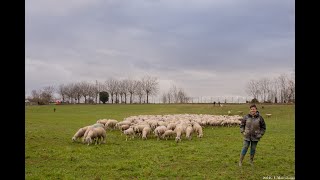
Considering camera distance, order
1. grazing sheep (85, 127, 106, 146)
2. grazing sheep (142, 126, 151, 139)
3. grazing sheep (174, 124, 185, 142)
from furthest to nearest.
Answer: grazing sheep (142, 126, 151, 139) → grazing sheep (174, 124, 185, 142) → grazing sheep (85, 127, 106, 146)

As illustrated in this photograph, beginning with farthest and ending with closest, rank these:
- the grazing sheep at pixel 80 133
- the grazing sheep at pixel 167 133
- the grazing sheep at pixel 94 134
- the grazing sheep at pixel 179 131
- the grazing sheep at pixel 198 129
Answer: the grazing sheep at pixel 198 129, the grazing sheep at pixel 167 133, the grazing sheep at pixel 179 131, the grazing sheep at pixel 80 133, the grazing sheep at pixel 94 134

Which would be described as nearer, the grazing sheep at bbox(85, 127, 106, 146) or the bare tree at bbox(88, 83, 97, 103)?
the grazing sheep at bbox(85, 127, 106, 146)

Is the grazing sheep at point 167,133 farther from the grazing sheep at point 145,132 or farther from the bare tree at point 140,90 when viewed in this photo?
the bare tree at point 140,90

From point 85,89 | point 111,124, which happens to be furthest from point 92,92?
point 111,124

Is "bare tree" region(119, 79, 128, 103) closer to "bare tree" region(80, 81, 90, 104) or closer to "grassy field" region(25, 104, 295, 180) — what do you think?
"bare tree" region(80, 81, 90, 104)

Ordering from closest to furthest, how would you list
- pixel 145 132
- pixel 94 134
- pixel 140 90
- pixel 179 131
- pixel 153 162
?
1. pixel 153 162
2. pixel 94 134
3. pixel 179 131
4. pixel 145 132
5. pixel 140 90

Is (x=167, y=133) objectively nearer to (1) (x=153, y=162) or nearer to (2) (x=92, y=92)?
(1) (x=153, y=162)

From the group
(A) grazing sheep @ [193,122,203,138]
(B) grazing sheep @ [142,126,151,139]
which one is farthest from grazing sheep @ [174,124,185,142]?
(B) grazing sheep @ [142,126,151,139]

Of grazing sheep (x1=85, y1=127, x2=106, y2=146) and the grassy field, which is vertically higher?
grazing sheep (x1=85, y1=127, x2=106, y2=146)

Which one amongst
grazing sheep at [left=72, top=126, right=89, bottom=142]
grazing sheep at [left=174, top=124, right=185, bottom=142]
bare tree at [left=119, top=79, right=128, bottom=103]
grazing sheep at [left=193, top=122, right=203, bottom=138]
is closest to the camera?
grazing sheep at [left=72, top=126, right=89, bottom=142]

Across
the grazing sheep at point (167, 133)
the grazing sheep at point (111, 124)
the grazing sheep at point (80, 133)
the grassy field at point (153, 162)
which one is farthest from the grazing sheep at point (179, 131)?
the grazing sheep at point (111, 124)

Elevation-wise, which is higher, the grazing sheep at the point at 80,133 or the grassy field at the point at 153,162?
the grazing sheep at the point at 80,133

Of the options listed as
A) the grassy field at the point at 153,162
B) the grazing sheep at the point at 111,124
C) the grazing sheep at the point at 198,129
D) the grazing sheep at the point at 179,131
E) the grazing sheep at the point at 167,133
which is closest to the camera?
the grassy field at the point at 153,162
